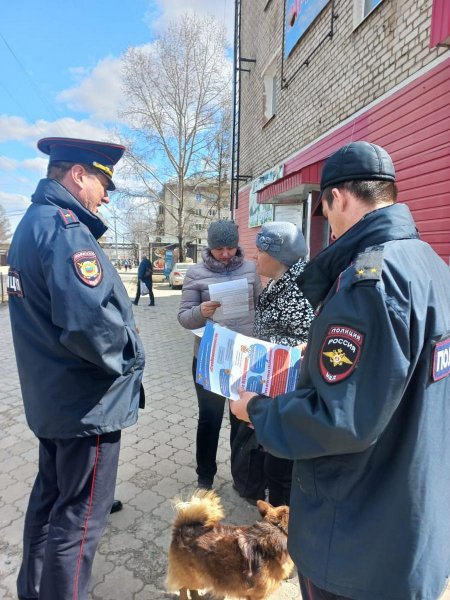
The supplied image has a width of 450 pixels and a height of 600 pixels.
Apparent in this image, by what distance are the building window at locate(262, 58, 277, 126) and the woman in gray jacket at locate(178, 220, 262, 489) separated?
7616mm

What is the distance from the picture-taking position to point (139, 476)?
3.13 meters

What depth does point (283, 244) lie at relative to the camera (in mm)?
2223

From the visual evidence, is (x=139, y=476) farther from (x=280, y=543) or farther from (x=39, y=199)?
(x=39, y=199)

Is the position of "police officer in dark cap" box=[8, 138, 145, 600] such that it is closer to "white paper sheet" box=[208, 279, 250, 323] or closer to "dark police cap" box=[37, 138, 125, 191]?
"dark police cap" box=[37, 138, 125, 191]

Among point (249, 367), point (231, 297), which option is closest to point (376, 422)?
point (249, 367)

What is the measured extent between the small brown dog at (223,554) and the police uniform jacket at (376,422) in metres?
0.77

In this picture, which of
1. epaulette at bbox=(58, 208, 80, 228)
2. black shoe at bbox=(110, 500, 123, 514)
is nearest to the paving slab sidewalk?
black shoe at bbox=(110, 500, 123, 514)

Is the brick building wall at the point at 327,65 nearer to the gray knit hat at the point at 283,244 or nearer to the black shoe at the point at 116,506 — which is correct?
the gray knit hat at the point at 283,244

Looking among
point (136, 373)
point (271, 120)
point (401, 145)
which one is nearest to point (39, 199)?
point (136, 373)

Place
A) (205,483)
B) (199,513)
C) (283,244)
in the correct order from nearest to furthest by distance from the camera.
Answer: (199,513) < (283,244) < (205,483)

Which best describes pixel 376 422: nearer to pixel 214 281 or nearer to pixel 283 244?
pixel 283 244

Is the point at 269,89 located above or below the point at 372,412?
above

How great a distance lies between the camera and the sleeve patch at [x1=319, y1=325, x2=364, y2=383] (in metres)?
0.95

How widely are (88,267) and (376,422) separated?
117 cm
